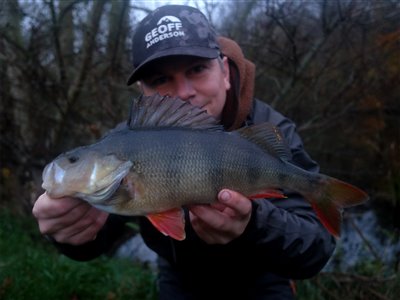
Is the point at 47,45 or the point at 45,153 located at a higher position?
the point at 47,45

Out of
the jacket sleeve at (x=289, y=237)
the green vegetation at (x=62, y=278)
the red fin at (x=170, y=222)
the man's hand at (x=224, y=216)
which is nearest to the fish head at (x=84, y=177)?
the red fin at (x=170, y=222)

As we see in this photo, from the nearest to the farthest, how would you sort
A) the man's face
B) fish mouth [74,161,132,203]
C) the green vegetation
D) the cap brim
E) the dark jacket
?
fish mouth [74,161,132,203] < the dark jacket < the cap brim < the man's face < the green vegetation

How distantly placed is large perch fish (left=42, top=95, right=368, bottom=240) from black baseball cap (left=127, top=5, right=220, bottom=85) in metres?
0.70

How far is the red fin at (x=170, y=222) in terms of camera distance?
1802mm

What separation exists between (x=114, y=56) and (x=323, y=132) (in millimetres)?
2889

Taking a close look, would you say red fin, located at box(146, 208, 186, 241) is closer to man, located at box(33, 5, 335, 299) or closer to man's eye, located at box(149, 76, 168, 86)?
man, located at box(33, 5, 335, 299)

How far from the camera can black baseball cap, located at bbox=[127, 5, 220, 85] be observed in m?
2.55

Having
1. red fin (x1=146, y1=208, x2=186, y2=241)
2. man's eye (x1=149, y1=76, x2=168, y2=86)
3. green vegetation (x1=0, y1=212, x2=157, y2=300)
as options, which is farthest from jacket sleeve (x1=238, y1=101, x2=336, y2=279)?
green vegetation (x1=0, y1=212, x2=157, y2=300)

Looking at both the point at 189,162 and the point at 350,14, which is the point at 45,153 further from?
the point at 189,162

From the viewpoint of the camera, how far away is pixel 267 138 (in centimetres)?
205

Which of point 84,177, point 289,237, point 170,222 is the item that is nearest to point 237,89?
point 289,237

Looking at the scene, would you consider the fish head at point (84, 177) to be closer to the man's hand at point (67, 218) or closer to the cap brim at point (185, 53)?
the man's hand at point (67, 218)

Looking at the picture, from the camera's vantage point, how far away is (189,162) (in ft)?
5.90

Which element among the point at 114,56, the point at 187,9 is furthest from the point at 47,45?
the point at 187,9
